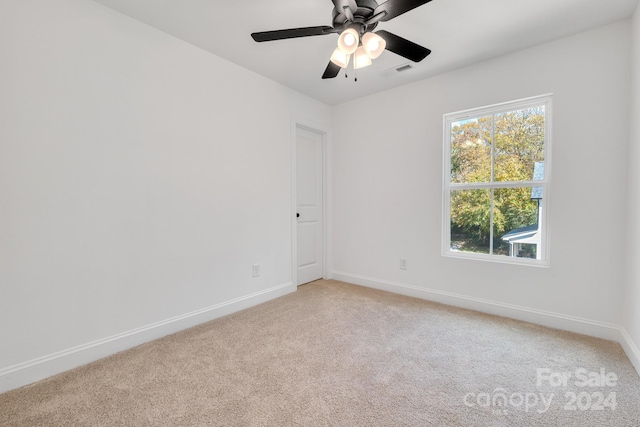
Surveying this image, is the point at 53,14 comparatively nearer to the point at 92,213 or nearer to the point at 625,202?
the point at 92,213

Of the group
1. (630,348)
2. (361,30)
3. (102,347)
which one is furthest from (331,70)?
(630,348)

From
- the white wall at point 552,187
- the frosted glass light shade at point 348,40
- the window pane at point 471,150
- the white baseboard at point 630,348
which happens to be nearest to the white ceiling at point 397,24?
the white wall at point 552,187

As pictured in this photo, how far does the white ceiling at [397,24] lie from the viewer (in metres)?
1.94

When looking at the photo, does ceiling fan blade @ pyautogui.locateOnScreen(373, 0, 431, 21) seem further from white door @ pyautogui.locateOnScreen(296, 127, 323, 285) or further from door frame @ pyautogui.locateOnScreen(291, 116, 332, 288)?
white door @ pyautogui.locateOnScreen(296, 127, 323, 285)

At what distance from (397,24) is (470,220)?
6.56 ft

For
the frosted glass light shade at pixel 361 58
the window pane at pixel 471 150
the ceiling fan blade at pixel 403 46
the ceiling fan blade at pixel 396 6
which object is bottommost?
the window pane at pixel 471 150

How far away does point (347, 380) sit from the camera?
1675 millimetres

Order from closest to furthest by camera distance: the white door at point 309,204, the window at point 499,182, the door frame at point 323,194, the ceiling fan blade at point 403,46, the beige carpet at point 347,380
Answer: the beige carpet at point 347,380 → the ceiling fan blade at point 403,46 → the window at point 499,182 → the door frame at point 323,194 → the white door at point 309,204

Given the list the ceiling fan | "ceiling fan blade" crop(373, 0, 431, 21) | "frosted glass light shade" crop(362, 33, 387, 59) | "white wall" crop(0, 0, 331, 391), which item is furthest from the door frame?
Answer: "ceiling fan blade" crop(373, 0, 431, 21)

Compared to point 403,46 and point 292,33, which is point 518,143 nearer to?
point 403,46

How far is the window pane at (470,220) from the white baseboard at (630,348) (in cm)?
107

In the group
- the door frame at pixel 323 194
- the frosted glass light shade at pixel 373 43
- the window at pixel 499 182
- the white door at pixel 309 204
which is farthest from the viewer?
the white door at pixel 309 204

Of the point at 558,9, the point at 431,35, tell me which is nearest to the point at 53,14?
the point at 431,35

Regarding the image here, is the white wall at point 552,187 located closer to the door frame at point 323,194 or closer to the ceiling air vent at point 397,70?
the door frame at point 323,194
